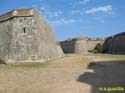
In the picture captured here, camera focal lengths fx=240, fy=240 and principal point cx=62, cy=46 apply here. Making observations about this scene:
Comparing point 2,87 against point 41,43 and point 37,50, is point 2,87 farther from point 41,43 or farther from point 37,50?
point 41,43

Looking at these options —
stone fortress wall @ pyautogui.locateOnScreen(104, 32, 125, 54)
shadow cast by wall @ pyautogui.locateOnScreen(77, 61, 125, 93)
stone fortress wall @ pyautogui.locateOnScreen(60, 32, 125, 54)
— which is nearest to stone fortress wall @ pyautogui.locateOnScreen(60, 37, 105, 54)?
stone fortress wall @ pyautogui.locateOnScreen(60, 32, 125, 54)

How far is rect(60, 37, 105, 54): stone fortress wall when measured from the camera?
57.5 meters

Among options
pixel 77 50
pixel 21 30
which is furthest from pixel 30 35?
pixel 77 50

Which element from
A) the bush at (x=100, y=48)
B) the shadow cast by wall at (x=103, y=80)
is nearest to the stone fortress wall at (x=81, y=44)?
the bush at (x=100, y=48)

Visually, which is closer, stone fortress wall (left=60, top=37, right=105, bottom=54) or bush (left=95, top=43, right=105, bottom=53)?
bush (left=95, top=43, right=105, bottom=53)

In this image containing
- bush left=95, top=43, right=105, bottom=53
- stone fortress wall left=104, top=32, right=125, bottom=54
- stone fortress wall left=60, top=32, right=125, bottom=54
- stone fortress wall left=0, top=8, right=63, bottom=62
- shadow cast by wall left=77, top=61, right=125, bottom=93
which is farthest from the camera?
bush left=95, top=43, right=105, bottom=53

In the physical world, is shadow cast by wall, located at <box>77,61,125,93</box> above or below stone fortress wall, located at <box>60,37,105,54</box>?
below

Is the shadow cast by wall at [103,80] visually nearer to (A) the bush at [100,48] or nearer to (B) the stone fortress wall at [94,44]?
(B) the stone fortress wall at [94,44]

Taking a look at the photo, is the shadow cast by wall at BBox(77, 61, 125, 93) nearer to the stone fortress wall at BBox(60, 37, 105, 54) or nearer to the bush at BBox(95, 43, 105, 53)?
the bush at BBox(95, 43, 105, 53)

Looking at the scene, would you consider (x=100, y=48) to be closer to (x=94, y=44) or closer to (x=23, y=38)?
(x=94, y=44)

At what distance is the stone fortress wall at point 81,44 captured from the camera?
Answer: 189 feet

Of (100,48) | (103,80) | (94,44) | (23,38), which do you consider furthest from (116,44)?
(103,80)

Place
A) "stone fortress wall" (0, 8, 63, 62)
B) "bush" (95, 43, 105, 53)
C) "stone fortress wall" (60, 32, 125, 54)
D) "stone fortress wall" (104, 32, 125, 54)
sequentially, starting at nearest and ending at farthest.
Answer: "stone fortress wall" (0, 8, 63, 62)
"stone fortress wall" (104, 32, 125, 54)
"stone fortress wall" (60, 32, 125, 54)
"bush" (95, 43, 105, 53)

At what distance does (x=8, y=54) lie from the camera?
20.2m
